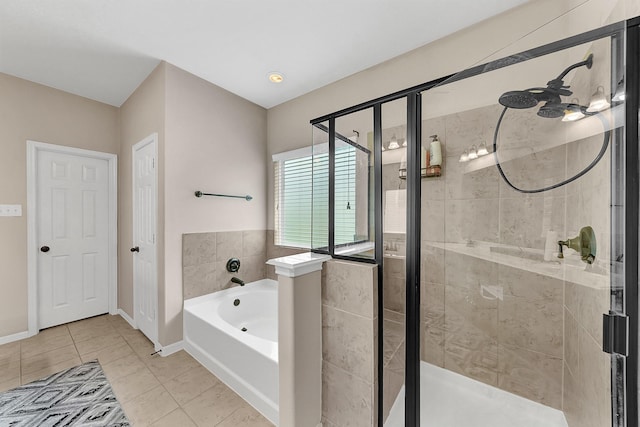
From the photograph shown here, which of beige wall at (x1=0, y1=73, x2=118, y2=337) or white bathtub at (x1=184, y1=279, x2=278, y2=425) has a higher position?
beige wall at (x1=0, y1=73, x2=118, y2=337)

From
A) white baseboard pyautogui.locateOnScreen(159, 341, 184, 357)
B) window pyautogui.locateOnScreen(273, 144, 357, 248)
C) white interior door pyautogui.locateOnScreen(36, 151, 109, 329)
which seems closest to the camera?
window pyautogui.locateOnScreen(273, 144, 357, 248)

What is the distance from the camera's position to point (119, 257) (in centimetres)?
296

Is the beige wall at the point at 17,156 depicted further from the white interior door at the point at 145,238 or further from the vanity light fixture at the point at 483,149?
the vanity light fixture at the point at 483,149

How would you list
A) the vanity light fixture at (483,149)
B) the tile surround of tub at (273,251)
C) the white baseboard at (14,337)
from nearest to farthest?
the vanity light fixture at (483,149)
the white baseboard at (14,337)
the tile surround of tub at (273,251)

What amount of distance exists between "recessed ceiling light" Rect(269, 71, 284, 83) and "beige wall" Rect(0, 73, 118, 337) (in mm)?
2305

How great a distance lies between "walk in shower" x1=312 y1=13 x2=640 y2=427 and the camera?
0.69 meters

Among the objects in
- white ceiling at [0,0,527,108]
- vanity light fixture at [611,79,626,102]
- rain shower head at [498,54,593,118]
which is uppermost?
white ceiling at [0,0,527,108]

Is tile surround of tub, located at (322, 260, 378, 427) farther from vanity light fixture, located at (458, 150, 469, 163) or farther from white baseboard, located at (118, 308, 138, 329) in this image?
white baseboard, located at (118, 308, 138, 329)

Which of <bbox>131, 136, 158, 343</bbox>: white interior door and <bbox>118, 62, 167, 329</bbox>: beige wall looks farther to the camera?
<bbox>131, 136, 158, 343</bbox>: white interior door

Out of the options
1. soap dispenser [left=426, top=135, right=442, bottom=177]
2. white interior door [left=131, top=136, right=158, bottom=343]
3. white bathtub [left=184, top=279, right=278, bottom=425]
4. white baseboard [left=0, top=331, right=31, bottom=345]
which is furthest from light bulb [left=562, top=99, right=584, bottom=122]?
white baseboard [left=0, top=331, right=31, bottom=345]

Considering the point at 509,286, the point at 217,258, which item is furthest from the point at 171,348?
the point at 509,286

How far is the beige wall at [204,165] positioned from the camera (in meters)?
2.15

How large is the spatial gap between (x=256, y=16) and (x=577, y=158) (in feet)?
6.23

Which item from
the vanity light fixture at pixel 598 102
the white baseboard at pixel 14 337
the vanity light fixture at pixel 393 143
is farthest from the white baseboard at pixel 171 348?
the vanity light fixture at pixel 598 102
